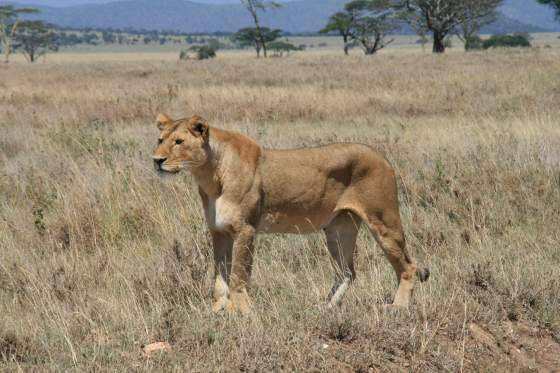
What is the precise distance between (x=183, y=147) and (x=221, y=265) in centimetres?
92

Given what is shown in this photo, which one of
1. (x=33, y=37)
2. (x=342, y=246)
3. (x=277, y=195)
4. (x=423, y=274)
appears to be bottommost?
(x=33, y=37)

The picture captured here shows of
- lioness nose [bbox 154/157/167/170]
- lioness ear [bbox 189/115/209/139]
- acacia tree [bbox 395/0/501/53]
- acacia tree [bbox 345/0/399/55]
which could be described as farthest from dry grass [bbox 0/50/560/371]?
acacia tree [bbox 345/0/399/55]

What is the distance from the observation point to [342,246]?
18.1ft

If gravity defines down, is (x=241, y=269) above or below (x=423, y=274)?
above

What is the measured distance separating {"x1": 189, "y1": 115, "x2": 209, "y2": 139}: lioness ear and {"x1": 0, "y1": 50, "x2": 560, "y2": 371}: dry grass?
3.82ft

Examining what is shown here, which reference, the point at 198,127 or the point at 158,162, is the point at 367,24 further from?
the point at 158,162

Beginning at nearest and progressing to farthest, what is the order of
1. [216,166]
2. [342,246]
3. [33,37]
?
[216,166] → [342,246] → [33,37]

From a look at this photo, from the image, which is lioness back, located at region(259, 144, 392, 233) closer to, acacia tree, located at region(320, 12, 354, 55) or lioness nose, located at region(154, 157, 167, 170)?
lioness nose, located at region(154, 157, 167, 170)

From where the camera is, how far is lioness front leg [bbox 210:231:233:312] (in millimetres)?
4945

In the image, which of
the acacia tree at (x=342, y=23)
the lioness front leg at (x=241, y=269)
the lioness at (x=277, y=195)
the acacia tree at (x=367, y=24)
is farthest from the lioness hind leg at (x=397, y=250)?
the acacia tree at (x=342, y=23)

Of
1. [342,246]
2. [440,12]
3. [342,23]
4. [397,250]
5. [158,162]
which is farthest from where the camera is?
[342,23]

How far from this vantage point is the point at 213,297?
513cm

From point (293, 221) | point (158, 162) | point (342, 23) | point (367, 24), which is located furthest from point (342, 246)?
point (367, 24)

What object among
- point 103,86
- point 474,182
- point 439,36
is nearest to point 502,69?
point 103,86
